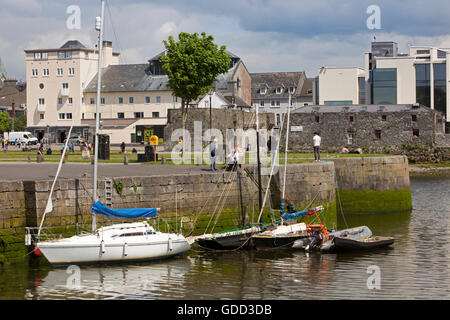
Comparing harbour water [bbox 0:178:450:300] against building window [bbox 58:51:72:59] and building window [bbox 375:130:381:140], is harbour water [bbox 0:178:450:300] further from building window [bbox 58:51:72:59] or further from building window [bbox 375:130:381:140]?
building window [bbox 58:51:72:59]

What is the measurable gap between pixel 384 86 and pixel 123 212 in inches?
2688

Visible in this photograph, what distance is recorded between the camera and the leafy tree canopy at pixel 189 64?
63.0 m

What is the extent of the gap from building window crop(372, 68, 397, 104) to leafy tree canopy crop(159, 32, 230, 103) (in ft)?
98.2

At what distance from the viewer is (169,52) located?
64000 mm

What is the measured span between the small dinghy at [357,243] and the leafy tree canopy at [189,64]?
37335mm

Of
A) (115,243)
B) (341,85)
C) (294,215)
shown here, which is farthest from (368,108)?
(115,243)

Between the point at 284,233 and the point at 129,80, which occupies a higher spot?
the point at 129,80

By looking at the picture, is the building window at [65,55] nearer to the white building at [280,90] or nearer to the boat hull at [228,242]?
the white building at [280,90]

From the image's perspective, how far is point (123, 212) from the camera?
24.4 meters

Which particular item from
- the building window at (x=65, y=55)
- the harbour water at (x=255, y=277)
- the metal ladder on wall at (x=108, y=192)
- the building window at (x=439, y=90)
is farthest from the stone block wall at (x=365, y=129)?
the metal ladder on wall at (x=108, y=192)

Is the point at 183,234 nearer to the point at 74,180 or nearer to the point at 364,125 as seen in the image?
the point at 74,180

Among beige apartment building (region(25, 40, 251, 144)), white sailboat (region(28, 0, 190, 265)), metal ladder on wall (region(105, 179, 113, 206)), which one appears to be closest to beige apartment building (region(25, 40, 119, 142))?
beige apartment building (region(25, 40, 251, 144))

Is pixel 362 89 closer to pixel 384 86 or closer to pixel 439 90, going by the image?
pixel 384 86

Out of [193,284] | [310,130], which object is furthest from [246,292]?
[310,130]
